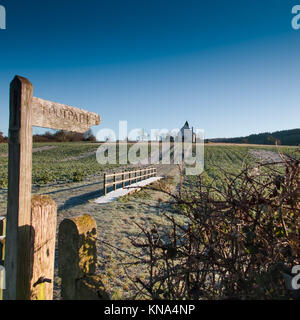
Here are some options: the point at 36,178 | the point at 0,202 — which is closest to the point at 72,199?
the point at 0,202

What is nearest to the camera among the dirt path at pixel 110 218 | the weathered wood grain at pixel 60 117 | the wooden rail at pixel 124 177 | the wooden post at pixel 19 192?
the wooden post at pixel 19 192

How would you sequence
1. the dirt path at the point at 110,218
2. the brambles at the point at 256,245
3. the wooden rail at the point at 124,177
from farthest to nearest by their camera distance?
1. the wooden rail at the point at 124,177
2. the dirt path at the point at 110,218
3. the brambles at the point at 256,245

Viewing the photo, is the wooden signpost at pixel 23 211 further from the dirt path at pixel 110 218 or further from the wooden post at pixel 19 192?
the dirt path at pixel 110 218

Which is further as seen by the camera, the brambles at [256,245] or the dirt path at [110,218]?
the dirt path at [110,218]

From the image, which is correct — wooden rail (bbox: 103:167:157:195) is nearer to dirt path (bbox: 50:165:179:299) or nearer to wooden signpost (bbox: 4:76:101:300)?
dirt path (bbox: 50:165:179:299)

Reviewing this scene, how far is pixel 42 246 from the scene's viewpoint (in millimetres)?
1521

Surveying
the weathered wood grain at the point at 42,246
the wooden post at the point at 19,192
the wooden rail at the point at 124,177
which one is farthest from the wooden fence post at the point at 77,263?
the wooden rail at the point at 124,177

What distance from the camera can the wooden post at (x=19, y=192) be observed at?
1.38 meters

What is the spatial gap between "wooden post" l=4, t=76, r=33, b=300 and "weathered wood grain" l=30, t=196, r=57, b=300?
5cm

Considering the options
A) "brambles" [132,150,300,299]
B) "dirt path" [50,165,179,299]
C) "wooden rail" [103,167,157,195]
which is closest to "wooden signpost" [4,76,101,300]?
"brambles" [132,150,300,299]

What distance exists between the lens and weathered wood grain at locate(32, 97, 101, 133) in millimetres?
1507

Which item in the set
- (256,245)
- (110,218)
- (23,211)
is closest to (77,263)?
(23,211)

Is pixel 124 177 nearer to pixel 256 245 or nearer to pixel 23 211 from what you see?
pixel 23 211

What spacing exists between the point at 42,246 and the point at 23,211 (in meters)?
0.29
